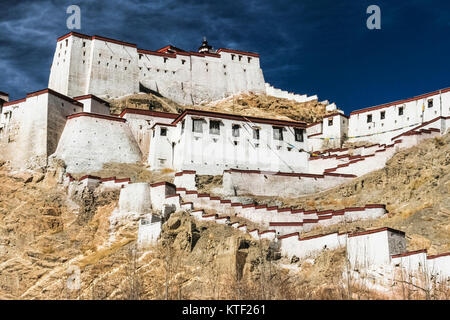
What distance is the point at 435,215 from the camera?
1171 inches

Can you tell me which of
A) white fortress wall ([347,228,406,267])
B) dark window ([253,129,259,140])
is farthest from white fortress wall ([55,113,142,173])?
white fortress wall ([347,228,406,267])

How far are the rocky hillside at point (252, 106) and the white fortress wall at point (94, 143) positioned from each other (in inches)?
353

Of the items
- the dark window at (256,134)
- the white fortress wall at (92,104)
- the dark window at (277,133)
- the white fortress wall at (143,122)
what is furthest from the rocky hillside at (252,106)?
the dark window at (256,134)

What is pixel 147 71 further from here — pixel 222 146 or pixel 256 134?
pixel 222 146

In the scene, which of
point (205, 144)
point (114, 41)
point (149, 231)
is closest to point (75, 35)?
Answer: point (114, 41)

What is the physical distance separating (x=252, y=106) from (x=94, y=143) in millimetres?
21865

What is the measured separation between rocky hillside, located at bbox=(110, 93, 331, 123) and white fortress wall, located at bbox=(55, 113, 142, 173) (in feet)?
29.4

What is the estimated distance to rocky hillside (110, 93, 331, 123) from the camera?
5597 cm

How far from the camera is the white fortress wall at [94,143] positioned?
4291cm

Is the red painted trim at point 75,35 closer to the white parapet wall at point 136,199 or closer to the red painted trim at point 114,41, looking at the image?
the red painted trim at point 114,41

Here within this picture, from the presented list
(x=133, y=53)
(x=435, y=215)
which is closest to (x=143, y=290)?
(x=435, y=215)

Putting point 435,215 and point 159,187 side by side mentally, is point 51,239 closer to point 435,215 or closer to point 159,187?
point 159,187

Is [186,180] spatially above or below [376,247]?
above

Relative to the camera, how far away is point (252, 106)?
205ft
